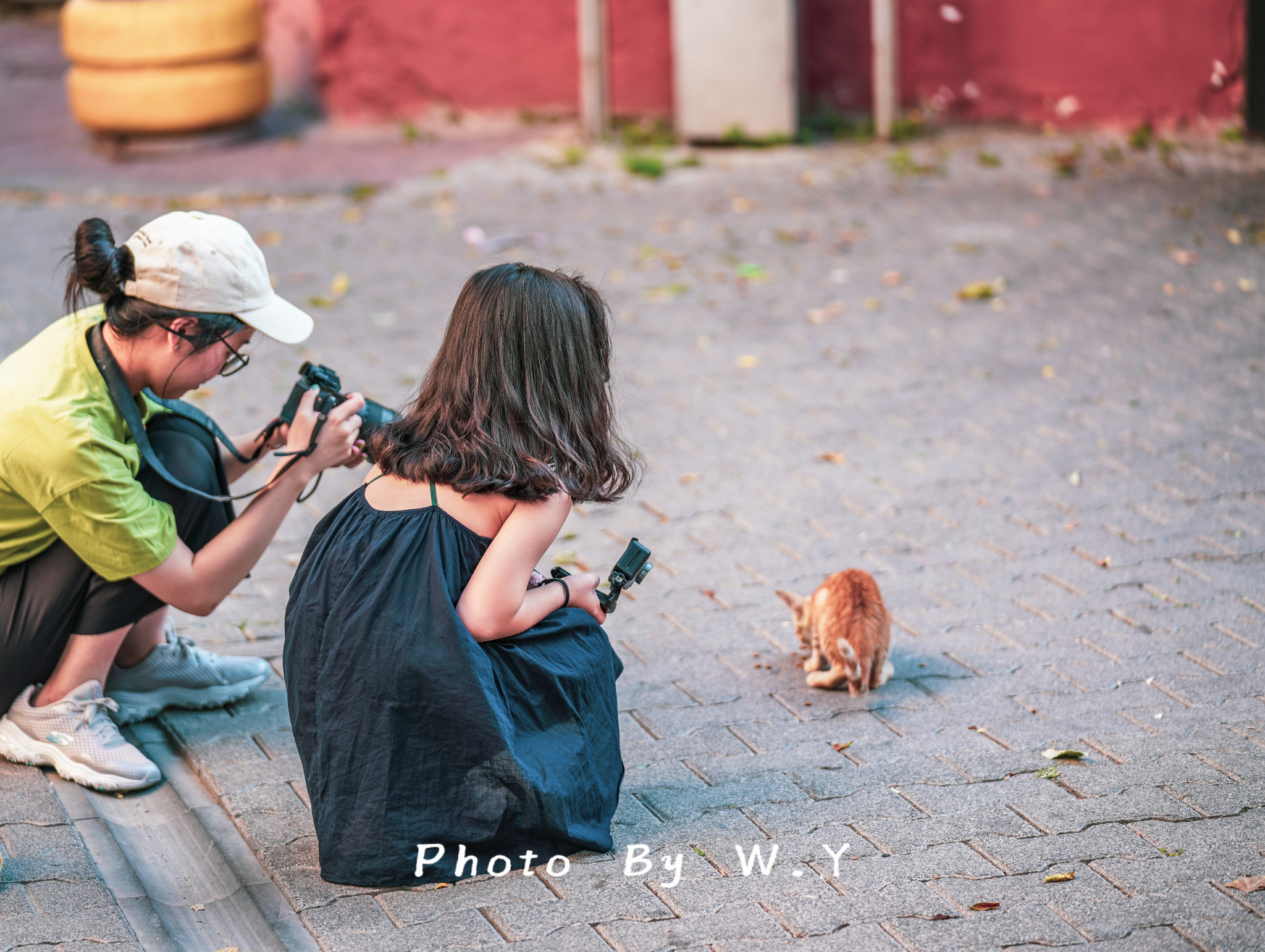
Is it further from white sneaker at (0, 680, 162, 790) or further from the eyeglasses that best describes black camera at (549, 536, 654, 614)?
white sneaker at (0, 680, 162, 790)

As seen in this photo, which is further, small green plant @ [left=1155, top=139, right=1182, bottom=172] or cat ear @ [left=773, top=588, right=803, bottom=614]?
small green plant @ [left=1155, top=139, right=1182, bottom=172]

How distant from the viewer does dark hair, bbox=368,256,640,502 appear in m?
2.66

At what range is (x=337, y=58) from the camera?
9547mm

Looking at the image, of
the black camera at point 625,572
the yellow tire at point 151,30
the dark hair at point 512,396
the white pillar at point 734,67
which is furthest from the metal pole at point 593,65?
the black camera at point 625,572

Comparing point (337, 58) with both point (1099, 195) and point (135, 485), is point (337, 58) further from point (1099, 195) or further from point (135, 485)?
point (135, 485)

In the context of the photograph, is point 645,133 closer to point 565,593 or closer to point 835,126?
point 835,126

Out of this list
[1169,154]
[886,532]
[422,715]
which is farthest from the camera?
[1169,154]

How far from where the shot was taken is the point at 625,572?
9.39ft

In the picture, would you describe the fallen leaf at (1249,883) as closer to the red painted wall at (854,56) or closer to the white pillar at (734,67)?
the red painted wall at (854,56)

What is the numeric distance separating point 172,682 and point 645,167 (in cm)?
573

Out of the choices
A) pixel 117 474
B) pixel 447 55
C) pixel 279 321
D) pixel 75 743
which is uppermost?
pixel 447 55

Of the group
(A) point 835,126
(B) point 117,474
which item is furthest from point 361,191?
(B) point 117,474

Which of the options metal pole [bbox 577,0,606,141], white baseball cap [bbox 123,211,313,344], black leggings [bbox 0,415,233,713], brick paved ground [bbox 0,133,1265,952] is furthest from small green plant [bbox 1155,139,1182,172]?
black leggings [bbox 0,415,233,713]

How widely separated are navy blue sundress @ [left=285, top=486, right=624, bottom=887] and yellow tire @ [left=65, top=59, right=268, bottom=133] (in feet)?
23.1
